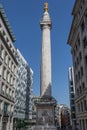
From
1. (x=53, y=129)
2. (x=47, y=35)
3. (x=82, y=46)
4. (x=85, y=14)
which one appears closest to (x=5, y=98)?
(x=53, y=129)

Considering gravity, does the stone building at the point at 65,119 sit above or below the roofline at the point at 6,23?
below

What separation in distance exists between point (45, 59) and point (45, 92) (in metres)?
8.46

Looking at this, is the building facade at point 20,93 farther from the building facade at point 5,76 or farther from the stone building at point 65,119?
the stone building at point 65,119

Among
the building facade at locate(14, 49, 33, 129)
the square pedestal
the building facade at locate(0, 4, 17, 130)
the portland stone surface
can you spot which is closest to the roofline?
the building facade at locate(0, 4, 17, 130)

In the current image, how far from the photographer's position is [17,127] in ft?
209

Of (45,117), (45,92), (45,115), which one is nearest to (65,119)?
(45,92)

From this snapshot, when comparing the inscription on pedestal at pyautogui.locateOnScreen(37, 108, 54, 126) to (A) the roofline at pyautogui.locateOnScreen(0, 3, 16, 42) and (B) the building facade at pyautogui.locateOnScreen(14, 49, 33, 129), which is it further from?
(B) the building facade at pyautogui.locateOnScreen(14, 49, 33, 129)

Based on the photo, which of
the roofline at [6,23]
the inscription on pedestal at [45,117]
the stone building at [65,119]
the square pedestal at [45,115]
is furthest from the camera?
the stone building at [65,119]

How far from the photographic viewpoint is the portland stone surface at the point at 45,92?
35.1 metres

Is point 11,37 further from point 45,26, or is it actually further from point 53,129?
point 53,129

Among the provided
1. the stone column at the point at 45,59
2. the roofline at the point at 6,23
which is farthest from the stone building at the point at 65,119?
the stone column at the point at 45,59

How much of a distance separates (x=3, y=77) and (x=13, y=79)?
1152cm

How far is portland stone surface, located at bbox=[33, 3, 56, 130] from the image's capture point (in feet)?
115

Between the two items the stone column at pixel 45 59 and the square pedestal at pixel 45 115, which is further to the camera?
the stone column at pixel 45 59
